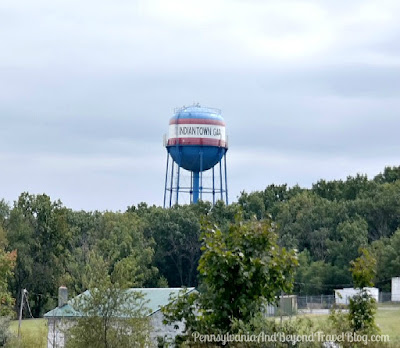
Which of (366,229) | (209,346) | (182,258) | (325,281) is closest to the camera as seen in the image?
(209,346)

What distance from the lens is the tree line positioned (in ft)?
259

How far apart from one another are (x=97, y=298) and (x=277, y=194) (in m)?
75.3

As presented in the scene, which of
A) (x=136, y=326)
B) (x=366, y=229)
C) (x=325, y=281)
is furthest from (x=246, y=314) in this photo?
(x=366, y=229)

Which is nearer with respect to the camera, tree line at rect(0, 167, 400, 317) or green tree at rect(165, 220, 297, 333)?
green tree at rect(165, 220, 297, 333)

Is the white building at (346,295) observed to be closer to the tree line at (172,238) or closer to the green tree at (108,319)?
the green tree at (108,319)

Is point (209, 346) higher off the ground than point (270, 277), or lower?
lower

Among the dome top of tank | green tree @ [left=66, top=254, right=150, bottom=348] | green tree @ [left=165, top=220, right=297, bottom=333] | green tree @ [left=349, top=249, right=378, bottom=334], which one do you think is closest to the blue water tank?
the dome top of tank

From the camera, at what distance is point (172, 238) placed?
90250 millimetres

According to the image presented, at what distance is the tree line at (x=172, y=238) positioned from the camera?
78938 millimetres

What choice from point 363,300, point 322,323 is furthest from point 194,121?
point 322,323

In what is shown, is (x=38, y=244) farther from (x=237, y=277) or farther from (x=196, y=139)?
(x=237, y=277)

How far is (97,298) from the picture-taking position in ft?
102

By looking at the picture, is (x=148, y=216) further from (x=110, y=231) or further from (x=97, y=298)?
(x=97, y=298)

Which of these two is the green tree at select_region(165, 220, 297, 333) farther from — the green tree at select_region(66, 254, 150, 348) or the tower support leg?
the tower support leg
